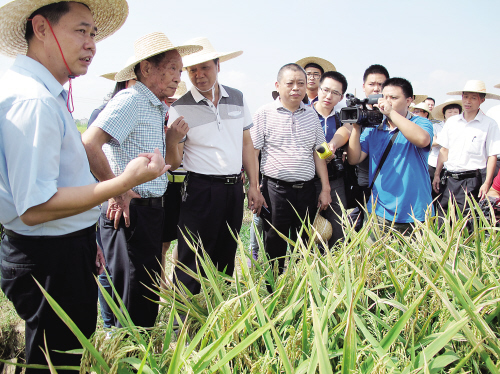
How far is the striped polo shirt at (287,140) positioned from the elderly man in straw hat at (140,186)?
1141 mm

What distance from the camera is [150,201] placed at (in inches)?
91.4

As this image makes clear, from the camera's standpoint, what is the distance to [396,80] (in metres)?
3.09

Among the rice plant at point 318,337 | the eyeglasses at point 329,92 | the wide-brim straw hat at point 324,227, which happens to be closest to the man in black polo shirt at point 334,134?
the eyeglasses at point 329,92

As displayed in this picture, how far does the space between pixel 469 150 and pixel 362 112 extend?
195cm

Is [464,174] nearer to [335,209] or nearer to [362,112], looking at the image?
[335,209]

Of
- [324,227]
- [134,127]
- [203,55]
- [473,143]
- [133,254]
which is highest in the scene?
[203,55]

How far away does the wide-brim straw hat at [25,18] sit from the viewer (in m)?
1.42

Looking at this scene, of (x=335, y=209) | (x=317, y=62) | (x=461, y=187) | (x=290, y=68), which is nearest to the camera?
(x=290, y=68)

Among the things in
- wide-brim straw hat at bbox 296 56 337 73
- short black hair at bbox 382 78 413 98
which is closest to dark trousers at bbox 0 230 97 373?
short black hair at bbox 382 78 413 98

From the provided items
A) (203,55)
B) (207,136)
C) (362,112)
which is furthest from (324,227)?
(203,55)

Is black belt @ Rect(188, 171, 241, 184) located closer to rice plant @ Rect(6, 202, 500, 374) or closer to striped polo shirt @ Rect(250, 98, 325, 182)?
striped polo shirt @ Rect(250, 98, 325, 182)

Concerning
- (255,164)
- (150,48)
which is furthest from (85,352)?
(255,164)

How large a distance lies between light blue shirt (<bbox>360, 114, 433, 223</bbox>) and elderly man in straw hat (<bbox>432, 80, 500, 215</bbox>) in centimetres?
133

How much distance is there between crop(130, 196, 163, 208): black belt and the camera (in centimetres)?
227
